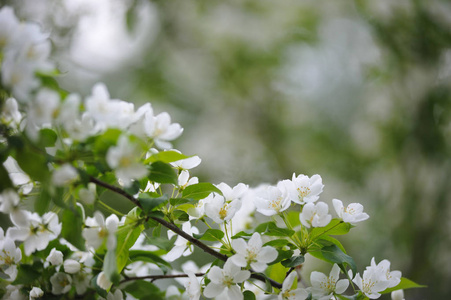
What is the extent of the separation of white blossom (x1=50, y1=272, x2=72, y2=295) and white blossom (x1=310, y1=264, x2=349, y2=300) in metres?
0.25

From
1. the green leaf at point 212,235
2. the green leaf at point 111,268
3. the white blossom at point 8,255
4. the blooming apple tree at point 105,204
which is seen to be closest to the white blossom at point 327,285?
the blooming apple tree at point 105,204

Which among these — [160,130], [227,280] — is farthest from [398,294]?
[160,130]

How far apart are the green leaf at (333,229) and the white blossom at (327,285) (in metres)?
0.04

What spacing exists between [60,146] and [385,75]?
61.0 inches

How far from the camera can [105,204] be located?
0.42m

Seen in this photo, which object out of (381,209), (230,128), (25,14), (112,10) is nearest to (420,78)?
(381,209)

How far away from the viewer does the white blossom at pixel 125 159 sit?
1.03ft

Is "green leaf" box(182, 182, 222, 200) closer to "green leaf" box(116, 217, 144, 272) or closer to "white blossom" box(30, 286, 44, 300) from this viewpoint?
"green leaf" box(116, 217, 144, 272)

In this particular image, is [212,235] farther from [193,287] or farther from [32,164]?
[32,164]

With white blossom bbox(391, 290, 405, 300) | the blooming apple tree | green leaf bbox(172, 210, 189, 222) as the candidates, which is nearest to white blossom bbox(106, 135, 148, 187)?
the blooming apple tree

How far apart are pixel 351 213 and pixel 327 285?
0.26 ft

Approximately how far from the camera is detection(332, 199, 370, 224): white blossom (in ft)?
1.38

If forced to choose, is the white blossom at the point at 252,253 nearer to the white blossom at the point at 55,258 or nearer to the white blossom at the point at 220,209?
the white blossom at the point at 220,209

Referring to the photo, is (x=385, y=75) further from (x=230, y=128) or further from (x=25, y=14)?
(x=25, y=14)
